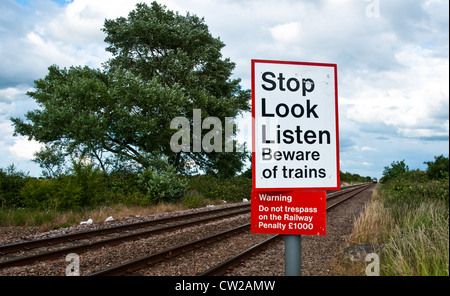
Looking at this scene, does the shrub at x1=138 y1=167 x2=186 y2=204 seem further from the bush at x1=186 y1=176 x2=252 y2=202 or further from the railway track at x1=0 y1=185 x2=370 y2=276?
the railway track at x1=0 y1=185 x2=370 y2=276

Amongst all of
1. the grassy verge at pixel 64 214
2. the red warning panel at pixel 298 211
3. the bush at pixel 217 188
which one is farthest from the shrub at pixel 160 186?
the red warning panel at pixel 298 211

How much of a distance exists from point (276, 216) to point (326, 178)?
18.5 inches

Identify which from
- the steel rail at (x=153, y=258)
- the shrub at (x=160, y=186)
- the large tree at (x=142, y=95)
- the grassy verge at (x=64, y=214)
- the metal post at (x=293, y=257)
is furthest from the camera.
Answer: the large tree at (x=142, y=95)

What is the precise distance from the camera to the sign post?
238 centimetres

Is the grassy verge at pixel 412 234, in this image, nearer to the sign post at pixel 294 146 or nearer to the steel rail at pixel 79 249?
the sign post at pixel 294 146

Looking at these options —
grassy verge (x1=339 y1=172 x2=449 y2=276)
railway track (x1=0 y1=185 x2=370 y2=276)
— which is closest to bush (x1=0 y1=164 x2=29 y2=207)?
railway track (x1=0 y1=185 x2=370 y2=276)

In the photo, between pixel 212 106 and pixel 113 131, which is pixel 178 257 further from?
pixel 212 106

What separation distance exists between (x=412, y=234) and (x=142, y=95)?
691 inches

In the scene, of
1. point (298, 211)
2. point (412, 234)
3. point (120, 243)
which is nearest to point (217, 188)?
point (120, 243)

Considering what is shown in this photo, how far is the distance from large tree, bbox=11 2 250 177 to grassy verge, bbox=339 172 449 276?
13984 mm

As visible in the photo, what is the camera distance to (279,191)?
2447 mm

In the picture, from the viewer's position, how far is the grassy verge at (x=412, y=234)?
15.0ft

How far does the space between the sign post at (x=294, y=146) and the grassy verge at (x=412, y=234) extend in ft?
9.35

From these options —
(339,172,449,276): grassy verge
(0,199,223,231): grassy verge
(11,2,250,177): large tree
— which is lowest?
(0,199,223,231): grassy verge
